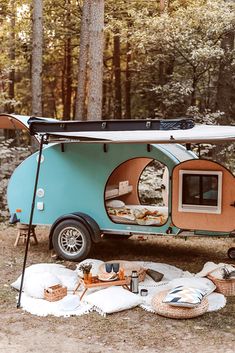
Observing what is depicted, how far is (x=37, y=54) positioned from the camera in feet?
42.4

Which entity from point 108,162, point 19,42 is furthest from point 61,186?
point 19,42

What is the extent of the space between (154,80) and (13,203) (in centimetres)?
1050

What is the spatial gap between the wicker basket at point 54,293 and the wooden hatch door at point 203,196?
7.64 feet

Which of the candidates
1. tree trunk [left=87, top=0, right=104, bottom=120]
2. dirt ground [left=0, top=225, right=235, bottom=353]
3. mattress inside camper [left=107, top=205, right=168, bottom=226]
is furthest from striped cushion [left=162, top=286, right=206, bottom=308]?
tree trunk [left=87, top=0, right=104, bottom=120]

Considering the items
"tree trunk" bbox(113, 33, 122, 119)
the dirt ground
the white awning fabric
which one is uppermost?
"tree trunk" bbox(113, 33, 122, 119)

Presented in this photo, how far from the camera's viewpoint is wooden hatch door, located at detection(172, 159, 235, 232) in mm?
7211

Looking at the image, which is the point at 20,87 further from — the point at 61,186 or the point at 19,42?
the point at 61,186

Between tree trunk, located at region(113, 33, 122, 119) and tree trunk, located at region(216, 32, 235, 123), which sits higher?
tree trunk, located at region(113, 33, 122, 119)

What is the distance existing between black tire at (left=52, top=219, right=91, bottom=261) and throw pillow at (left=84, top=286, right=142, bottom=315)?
1.88 meters

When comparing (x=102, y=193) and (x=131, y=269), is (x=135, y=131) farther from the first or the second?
(x=102, y=193)

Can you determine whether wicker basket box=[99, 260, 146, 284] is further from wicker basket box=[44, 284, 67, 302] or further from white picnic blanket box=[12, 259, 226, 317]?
wicker basket box=[44, 284, 67, 302]

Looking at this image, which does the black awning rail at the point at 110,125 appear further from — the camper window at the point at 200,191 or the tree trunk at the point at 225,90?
the tree trunk at the point at 225,90

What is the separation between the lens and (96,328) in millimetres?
5145

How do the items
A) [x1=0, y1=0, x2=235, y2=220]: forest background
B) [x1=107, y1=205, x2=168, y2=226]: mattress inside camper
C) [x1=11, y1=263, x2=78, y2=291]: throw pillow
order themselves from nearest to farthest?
[x1=11, y1=263, x2=78, y2=291]: throw pillow → [x1=107, y1=205, x2=168, y2=226]: mattress inside camper → [x1=0, y1=0, x2=235, y2=220]: forest background
